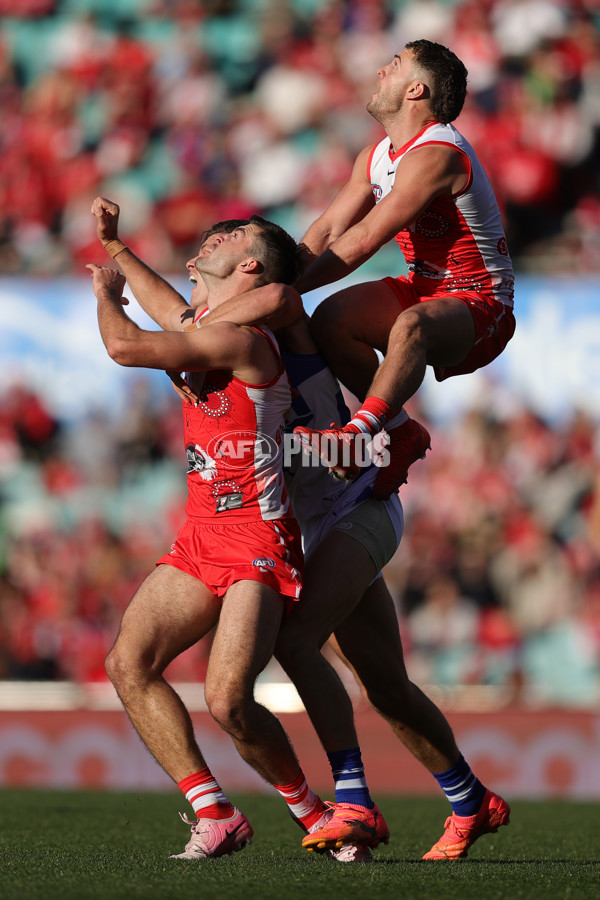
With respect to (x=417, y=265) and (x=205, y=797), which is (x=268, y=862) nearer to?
(x=205, y=797)

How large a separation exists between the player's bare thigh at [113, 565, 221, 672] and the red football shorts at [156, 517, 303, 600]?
47 millimetres

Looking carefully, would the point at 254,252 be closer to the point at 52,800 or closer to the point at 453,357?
the point at 453,357

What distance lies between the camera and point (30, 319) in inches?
404

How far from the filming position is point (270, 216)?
35.2 feet

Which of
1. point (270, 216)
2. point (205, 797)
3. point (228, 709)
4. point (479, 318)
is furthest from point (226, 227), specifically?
point (270, 216)

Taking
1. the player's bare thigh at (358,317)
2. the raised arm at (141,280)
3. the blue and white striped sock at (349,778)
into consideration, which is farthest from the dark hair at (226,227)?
the blue and white striped sock at (349,778)

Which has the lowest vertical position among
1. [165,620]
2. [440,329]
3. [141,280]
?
[165,620]

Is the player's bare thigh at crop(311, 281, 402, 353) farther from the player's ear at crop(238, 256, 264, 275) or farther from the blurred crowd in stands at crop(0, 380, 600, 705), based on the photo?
the blurred crowd in stands at crop(0, 380, 600, 705)

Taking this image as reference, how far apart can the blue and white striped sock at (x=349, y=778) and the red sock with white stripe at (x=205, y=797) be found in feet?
1.24

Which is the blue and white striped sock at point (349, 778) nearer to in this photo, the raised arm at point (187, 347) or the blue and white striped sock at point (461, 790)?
the blue and white striped sock at point (461, 790)

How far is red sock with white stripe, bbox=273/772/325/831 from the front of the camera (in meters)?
3.75

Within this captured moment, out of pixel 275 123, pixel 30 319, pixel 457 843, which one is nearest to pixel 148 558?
pixel 30 319

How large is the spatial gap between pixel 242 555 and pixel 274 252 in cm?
102

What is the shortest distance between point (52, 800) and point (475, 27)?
767 cm
